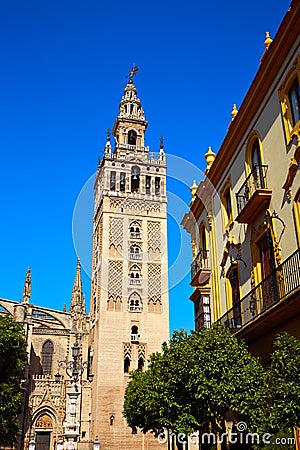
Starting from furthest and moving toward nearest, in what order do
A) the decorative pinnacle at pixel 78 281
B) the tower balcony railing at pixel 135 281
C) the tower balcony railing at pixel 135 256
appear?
the decorative pinnacle at pixel 78 281
the tower balcony railing at pixel 135 256
the tower balcony railing at pixel 135 281

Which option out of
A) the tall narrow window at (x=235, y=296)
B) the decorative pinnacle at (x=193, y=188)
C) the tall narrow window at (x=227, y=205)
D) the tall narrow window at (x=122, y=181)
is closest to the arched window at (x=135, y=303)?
the tall narrow window at (x=122, y=181)

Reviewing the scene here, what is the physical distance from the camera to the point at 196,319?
66.8ft

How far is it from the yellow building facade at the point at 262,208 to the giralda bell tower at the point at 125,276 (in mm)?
23852

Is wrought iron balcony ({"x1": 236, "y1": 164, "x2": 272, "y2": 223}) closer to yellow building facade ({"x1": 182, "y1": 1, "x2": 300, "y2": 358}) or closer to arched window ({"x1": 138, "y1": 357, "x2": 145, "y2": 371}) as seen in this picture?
yellow building facade ({"x1": 182, "y1": 1, "x2": 300, "y2": 358})

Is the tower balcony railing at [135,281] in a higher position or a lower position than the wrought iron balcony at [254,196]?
higher

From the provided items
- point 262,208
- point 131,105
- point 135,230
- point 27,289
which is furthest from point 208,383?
point 131,105

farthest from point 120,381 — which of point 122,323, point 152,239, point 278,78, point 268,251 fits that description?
point 278,78

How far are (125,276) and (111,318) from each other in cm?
435

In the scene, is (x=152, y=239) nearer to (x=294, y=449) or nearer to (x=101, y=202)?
(x=101, y=202)

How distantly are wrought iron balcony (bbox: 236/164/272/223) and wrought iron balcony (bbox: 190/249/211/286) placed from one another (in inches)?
177

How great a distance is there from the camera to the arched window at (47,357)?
46.7 metres

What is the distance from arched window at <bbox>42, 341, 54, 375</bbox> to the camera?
4666 cm

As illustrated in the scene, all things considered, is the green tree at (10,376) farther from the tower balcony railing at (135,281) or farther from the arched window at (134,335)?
the tower balcony railing at (135,281)

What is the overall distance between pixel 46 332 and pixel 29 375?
19.5 ft
